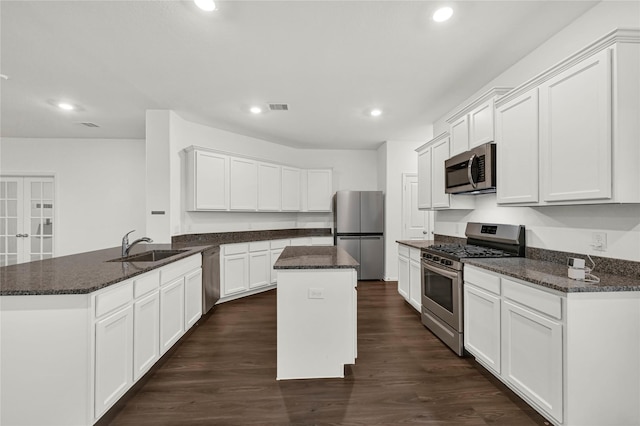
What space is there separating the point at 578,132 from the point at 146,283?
129 inches

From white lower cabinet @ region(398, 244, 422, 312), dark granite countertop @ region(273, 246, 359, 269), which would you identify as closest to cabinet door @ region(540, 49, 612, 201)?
dark granite countertop @ region(273, 246, 359, 269)

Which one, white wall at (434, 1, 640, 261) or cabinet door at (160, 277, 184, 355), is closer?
white wall at (434, 1, 640, 261)

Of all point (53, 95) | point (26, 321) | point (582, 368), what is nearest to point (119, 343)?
point (26, 321)

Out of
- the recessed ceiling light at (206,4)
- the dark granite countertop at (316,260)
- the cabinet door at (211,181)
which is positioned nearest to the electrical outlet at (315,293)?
the dark granite countertop at (316,260)

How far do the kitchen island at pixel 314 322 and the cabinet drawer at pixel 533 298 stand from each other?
1093 mm

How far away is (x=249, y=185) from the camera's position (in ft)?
15.0

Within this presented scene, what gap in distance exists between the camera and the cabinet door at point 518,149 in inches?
79.0

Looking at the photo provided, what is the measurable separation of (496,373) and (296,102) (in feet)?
11.3

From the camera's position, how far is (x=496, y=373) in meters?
2.01

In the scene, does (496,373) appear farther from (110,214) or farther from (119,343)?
(110,214)

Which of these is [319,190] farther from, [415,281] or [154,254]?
[154,254]

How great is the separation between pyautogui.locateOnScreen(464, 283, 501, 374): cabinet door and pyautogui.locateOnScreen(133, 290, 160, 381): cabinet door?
2710 millimetres

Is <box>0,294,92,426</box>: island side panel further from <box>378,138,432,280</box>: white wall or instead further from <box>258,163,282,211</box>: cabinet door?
<box>378,138,432,280</box>: white wall

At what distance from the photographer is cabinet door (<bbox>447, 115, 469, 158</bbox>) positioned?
9.32 ft
